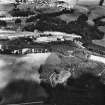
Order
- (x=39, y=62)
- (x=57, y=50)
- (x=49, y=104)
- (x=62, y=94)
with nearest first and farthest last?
(x=49, y=104), (x=62, y=94), (x=39, y=62), (x=57, y=50)

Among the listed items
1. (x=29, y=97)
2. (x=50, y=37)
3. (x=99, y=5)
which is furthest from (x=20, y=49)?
(x=99, y=5)

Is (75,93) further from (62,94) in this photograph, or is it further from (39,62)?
(39,62)

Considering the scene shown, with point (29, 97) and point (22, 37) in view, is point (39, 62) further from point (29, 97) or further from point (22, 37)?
point (22, 37)

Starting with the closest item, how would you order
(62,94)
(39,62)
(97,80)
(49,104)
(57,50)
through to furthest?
(49,104)
(62,94)
(97,80)
(39,62)
(57,50)

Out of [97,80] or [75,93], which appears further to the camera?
[97,80]

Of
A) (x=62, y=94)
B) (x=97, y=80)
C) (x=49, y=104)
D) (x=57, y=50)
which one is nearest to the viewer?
(x=49, y=104)

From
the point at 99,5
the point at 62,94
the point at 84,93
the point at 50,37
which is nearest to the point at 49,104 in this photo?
the point at 62,94

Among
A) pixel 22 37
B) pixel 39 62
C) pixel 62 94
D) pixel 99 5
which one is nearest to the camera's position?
pixel 62 94

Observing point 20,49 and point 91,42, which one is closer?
point 20,49
